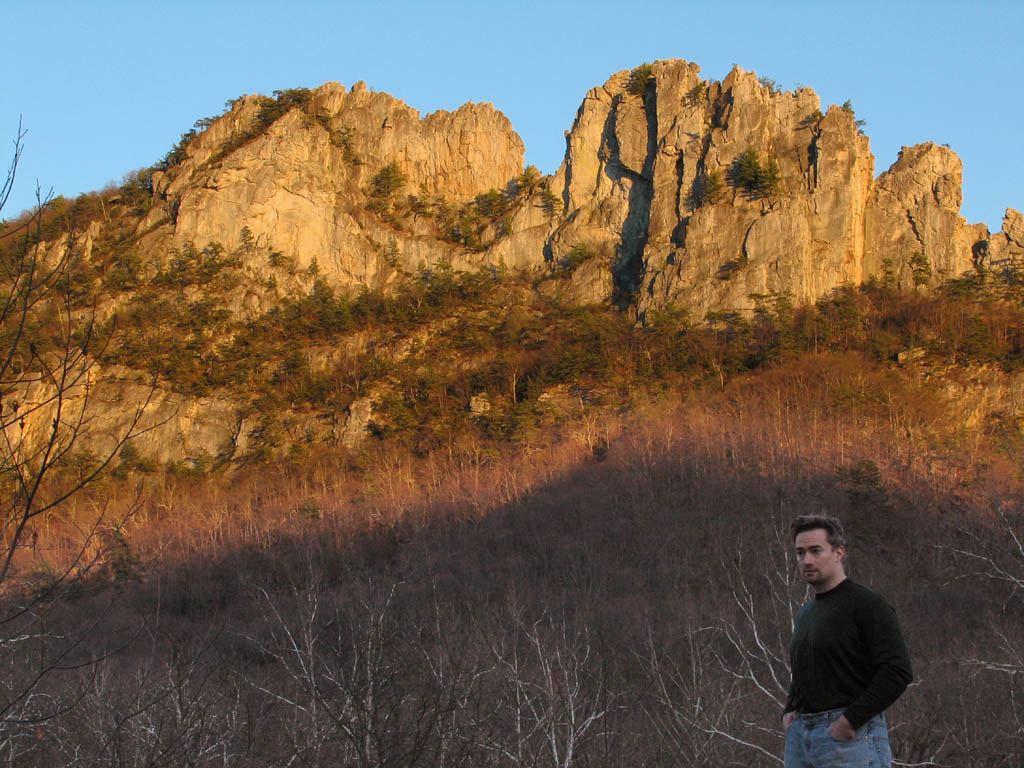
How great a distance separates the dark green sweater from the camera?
134 inches

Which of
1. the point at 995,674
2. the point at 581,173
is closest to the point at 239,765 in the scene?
the point at 995,674

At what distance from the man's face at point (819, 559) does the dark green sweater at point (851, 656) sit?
0.05 m

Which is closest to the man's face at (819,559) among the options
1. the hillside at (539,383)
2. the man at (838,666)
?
the man at (838,666)

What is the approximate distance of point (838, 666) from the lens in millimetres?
3578

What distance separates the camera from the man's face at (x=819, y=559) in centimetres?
365

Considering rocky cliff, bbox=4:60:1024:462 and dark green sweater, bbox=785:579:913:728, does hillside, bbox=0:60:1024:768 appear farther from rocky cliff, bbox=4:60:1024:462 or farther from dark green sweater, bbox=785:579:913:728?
dark green sweater, bbox=785:579:913:728

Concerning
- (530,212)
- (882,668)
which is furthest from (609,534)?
(882,668)

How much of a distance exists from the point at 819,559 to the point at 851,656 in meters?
0.40

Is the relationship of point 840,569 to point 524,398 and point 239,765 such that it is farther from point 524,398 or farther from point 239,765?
point 524,398

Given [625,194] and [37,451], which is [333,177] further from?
[37,451]

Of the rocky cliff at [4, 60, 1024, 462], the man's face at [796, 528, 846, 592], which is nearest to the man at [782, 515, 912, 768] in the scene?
the man's face at [796, 528, 846, 592]

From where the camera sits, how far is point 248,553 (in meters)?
30.0

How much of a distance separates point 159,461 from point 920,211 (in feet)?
117

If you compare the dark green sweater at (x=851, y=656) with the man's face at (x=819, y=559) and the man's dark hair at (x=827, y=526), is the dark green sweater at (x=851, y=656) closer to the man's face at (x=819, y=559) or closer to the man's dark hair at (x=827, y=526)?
the man's face at (x=819, y=559)
